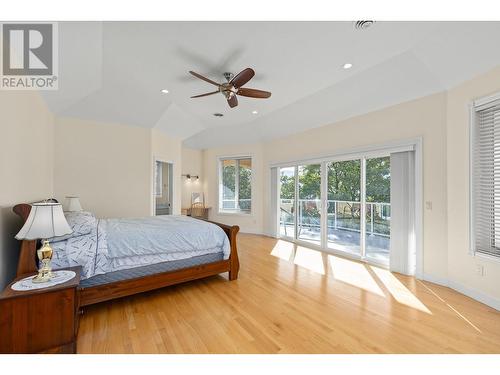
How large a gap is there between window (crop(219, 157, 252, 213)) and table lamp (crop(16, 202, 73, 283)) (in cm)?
495

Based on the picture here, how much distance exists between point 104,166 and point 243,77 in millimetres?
3517

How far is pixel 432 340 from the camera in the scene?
5.99 feet

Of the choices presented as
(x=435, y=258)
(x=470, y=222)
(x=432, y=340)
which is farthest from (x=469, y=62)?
(x=432, y=340)

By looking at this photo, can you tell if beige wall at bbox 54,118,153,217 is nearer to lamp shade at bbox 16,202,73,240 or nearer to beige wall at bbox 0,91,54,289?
beige wall at bbox 0,91,54,289

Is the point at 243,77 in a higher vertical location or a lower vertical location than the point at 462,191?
higher

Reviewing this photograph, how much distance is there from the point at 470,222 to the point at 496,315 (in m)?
0.95

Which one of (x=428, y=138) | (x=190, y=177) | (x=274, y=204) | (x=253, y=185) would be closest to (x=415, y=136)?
(x=428, y=138)

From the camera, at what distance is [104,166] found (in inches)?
176

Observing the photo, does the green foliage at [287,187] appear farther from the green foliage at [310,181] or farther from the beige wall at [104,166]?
the beige wall at [104,166]

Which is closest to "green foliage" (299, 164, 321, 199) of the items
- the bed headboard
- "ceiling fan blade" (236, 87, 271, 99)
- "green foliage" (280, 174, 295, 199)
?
"green foliage" (280, 174, 295, 199)

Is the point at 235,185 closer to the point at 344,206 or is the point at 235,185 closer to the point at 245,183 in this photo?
the point at 245,183

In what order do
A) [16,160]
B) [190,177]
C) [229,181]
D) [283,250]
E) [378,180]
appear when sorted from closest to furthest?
[16,160], [378,180], [283,250], [229,181], [190,177]

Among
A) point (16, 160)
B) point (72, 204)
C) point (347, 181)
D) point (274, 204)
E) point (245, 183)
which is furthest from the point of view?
point (245, 183)

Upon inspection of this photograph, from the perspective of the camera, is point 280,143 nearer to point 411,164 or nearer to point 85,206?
point 411,164
